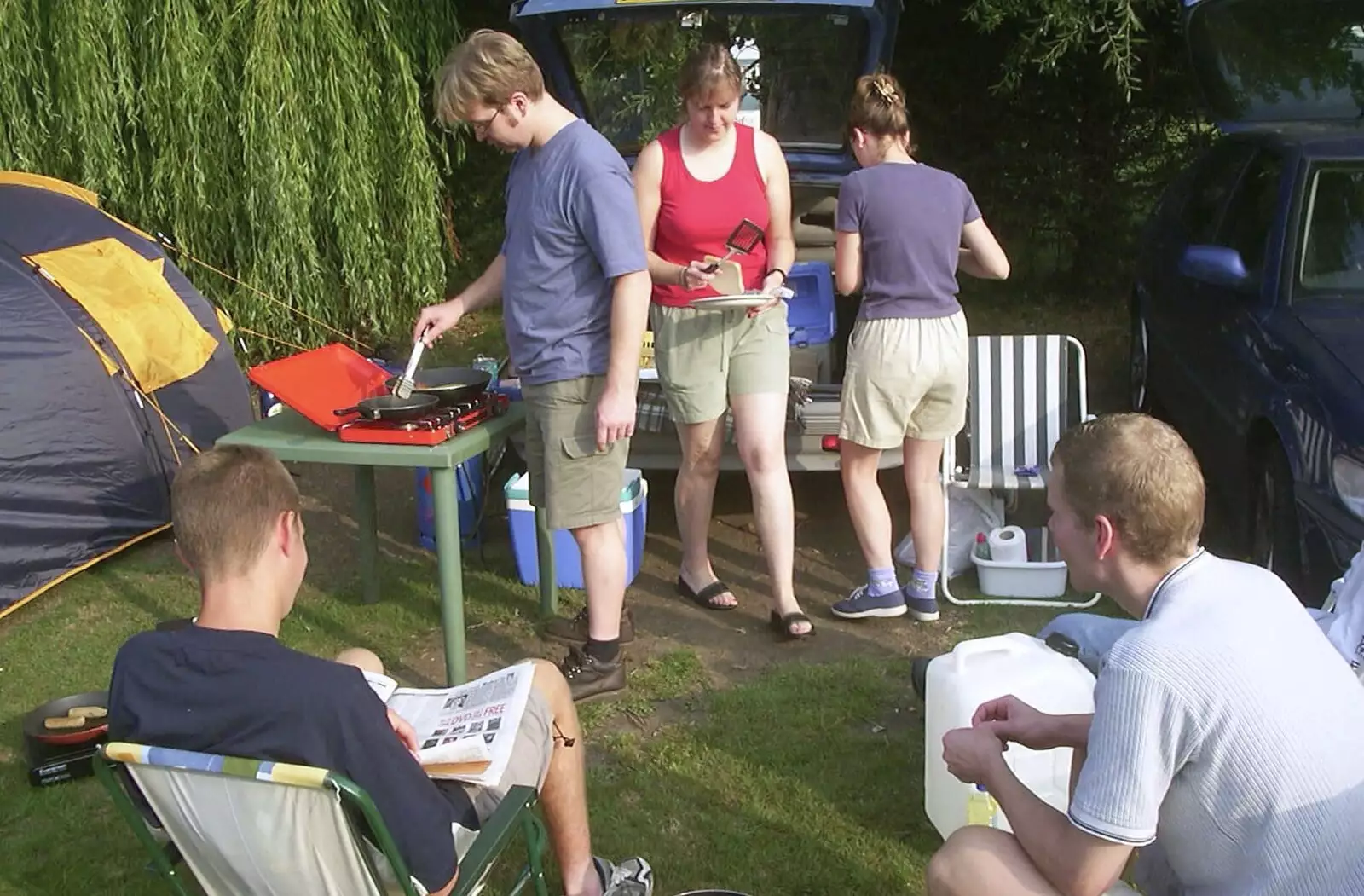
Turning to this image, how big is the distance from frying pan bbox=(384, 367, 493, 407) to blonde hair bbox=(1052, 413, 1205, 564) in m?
2.34

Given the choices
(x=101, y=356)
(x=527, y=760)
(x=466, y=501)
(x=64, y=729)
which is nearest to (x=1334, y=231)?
(x=466, y=501)

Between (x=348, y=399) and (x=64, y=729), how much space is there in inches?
49.3

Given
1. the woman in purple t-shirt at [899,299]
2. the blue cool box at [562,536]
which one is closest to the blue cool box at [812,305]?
the blue cool box at [562,536]

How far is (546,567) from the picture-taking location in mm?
4621

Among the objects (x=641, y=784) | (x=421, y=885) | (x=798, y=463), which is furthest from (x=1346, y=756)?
(x=798, y=463)

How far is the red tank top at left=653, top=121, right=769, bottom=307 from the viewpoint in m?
4.18

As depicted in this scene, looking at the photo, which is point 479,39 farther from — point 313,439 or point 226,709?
point 226,709

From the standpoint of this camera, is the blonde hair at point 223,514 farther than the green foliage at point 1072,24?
No

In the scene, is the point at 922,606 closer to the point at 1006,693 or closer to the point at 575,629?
the point at 575,629

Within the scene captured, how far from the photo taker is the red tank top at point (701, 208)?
4.18m

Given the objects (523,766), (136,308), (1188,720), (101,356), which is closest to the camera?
(1188,720)

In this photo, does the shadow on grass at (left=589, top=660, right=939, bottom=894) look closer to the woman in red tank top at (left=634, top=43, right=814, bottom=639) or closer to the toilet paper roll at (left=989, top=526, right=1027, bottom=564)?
the woman in red tank top at (left=634, top=43, right=814, bottom=639)

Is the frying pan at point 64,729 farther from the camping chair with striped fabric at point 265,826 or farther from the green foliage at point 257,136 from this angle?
the green foliage at point 257,136

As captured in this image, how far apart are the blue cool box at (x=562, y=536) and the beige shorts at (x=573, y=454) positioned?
0.89 metres
